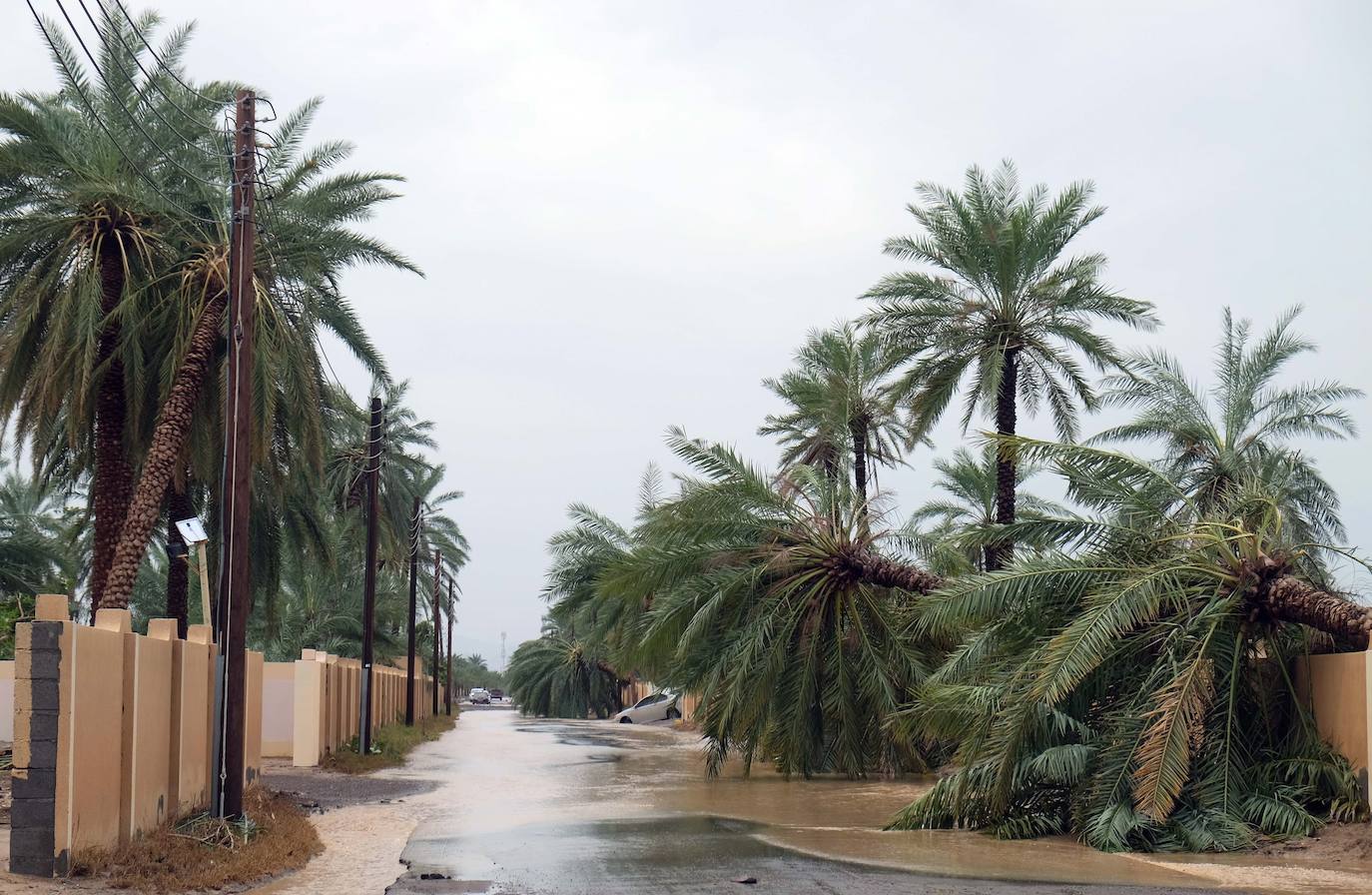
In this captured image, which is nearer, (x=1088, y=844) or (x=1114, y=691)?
(x=1088, y=844)

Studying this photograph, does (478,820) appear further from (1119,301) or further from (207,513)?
(1119,301)

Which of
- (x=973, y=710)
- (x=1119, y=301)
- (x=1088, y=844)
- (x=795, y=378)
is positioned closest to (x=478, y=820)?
(x=973, y=710)

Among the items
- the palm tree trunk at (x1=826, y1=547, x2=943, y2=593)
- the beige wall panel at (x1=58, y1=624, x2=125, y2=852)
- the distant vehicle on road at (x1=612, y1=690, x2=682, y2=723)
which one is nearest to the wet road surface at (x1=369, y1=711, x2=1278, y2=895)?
the beige wall panel at (x1=58, y1=624, x2=125, y2=852)

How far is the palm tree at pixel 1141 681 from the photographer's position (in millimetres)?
14508

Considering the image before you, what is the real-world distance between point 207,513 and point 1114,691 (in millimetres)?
16955

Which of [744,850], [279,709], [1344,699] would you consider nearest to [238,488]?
[744,850]

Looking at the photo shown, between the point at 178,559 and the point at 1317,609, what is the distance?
1892 centimetres

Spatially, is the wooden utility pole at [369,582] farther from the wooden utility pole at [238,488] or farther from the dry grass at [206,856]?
the wooden utility pole at [238,488]

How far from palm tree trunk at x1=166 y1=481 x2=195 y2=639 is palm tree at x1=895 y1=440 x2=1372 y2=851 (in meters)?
13.9

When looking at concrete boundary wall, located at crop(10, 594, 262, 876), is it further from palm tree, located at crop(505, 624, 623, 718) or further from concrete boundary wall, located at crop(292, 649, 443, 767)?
palm tree, located at crop(505, 624, 623, 718)

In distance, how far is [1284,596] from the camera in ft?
50.1

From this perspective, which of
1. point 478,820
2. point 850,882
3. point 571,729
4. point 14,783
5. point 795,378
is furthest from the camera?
point 571,729

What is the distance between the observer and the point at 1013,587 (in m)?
16.5

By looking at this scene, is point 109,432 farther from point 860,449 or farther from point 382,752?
point 860,449
